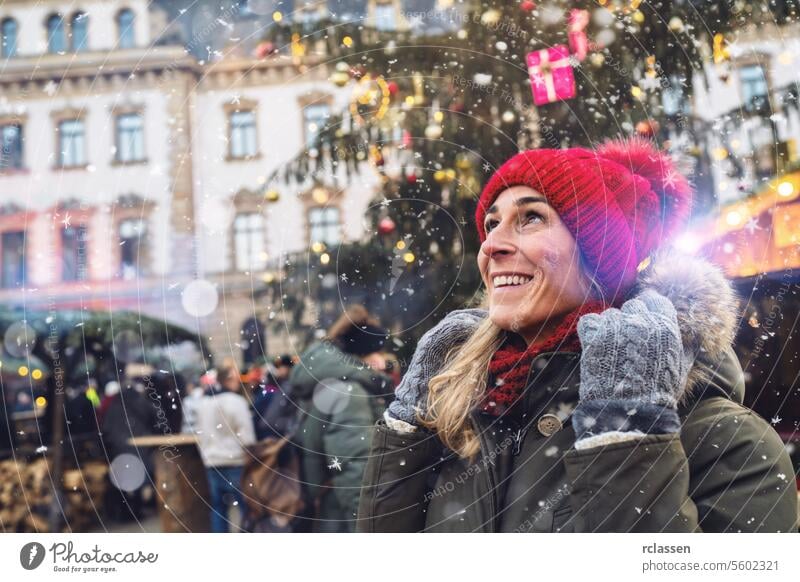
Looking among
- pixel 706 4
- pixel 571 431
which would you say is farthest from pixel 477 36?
pixel 571 431

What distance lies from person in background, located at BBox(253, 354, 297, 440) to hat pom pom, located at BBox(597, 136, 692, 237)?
1015 mm

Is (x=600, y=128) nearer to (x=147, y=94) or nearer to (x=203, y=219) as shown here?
(x=203, y=219)

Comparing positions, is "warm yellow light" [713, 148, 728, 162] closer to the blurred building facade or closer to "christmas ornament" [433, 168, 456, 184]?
"christmas ornament" [433, 168, 456, 184]

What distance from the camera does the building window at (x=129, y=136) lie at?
6.52 ft

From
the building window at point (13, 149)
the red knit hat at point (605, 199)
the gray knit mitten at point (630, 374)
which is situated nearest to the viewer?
the gray knit mitten at point (630, 374)

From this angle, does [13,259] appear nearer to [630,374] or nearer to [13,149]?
[13,149]

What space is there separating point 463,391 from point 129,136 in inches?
46.2

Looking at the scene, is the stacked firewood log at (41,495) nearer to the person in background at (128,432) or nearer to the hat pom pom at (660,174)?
Result: the person in background at (128,432)

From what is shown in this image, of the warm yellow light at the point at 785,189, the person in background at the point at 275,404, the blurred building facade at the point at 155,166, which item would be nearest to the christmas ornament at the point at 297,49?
the blurred building facade at the point at 155,166

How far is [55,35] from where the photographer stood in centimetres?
201

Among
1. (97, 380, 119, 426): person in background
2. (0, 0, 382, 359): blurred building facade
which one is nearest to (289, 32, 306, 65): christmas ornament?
(0, 0, 382, 359): blurred building facade

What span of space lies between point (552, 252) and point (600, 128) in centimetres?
54

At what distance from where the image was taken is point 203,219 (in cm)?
198

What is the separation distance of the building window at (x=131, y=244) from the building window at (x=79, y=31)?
0.48 metres
